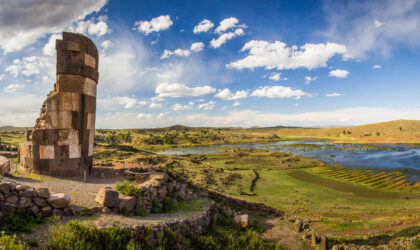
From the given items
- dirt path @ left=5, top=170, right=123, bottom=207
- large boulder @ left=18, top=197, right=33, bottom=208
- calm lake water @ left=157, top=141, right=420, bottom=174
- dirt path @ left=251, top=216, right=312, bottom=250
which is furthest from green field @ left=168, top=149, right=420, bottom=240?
large boulder @ left=18, top=197, right=33, bottom=208

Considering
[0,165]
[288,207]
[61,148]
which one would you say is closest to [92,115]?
[61,148]

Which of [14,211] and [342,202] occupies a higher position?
[14,211]

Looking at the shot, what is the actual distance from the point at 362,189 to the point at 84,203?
3247 centimetres

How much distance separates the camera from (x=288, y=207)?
21.0 metres

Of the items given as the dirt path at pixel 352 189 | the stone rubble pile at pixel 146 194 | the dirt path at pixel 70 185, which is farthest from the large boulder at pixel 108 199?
the dirt path at pixel 352 189

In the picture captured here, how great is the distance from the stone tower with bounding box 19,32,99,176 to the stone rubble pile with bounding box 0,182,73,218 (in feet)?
20.4

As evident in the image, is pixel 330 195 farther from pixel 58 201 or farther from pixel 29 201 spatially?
pixel 29 201

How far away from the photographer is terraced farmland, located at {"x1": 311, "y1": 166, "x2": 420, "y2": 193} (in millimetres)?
31339

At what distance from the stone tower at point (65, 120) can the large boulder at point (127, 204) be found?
656 cm

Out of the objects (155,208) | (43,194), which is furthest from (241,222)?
(43,194)

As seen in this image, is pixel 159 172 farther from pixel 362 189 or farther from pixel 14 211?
pixel 362 189

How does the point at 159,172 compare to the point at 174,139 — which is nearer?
the point at 159,172

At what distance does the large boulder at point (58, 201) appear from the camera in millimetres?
8477

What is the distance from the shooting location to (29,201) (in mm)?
8188
